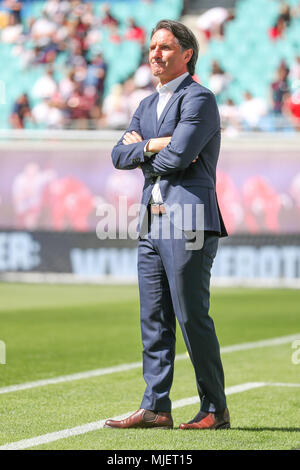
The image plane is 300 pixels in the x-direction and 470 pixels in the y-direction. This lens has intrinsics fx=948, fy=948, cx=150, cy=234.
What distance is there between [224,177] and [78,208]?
9.69 ft

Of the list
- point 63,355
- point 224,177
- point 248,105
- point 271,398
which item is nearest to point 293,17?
point 248,105

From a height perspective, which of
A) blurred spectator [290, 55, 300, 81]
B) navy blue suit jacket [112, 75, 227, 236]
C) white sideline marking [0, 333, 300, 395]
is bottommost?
white sideline marking [0, 333, 300, 395]

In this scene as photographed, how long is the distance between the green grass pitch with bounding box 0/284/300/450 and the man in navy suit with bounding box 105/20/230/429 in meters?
0.22

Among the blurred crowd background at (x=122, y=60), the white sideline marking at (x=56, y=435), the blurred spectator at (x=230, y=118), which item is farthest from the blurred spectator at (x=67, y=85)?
the white sideline marking at (x=56, y=435)

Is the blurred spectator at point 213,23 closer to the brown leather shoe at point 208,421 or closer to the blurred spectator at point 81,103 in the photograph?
the blurred spectator at point 81,103

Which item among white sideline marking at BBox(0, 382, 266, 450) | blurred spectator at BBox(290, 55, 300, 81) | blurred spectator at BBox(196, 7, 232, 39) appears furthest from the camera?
blurred spectator at BBox(196, 7, 232, 39)

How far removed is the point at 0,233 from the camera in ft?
61.8

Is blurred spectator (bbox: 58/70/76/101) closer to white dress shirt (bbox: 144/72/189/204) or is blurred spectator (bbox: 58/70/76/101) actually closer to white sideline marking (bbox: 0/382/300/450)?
white sideline marking (bbox: 0/382/300/450)

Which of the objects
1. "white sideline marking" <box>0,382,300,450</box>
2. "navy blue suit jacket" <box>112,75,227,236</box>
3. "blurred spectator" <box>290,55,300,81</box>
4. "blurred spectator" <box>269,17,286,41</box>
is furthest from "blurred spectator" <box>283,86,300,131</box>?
"navy blue suit jacket" <box>112,75,227,236</box>

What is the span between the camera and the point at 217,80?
63.0 ft

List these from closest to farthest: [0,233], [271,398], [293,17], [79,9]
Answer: [271,398] → [0,233] → [293,17] → [79,9]

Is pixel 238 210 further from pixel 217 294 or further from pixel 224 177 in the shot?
pixel 217 294

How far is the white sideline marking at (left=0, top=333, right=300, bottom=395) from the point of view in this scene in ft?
22.2

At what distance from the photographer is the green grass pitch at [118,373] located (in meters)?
4.86
